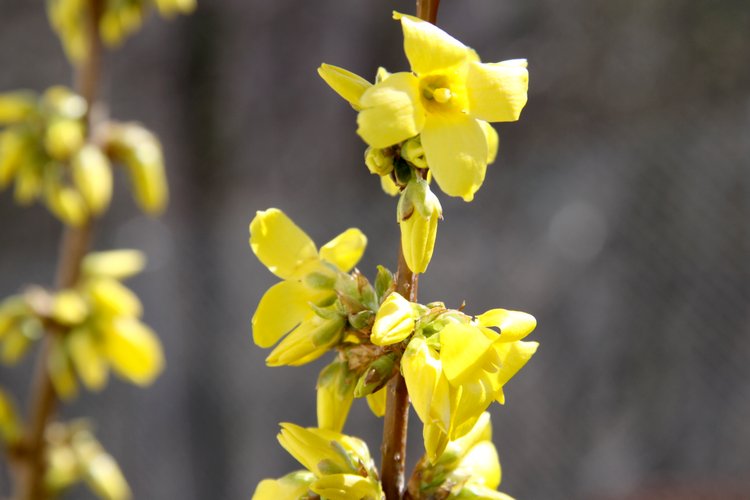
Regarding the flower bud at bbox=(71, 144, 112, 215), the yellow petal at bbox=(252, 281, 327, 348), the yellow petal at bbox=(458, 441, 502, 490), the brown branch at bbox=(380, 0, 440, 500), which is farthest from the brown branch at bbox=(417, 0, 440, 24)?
the flower bud at bbox=(71, 144, 112, 215)

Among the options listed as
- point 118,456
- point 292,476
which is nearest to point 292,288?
point 292,476

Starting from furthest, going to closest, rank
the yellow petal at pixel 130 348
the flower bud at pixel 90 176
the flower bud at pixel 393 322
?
the yellow petal at pixel 130 348 → the flower bud at pixel 90 176 → the flower bud at pixel 393 322

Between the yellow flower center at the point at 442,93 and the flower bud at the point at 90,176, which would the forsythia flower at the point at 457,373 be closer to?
the yellow flower center at the point at 442,93

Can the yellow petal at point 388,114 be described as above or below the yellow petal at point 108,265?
above

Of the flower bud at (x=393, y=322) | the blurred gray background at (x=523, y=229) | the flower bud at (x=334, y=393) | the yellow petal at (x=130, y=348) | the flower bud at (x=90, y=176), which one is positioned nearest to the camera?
the flower bud at (x=393, y=322)

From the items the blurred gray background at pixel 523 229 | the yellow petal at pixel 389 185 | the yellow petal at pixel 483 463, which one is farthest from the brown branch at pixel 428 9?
the blurred gray background at pixel 523 229

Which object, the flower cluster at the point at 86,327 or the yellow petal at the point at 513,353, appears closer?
the yellow petal at the point at 513,353

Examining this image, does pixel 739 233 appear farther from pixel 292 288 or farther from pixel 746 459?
pixel 292 288
